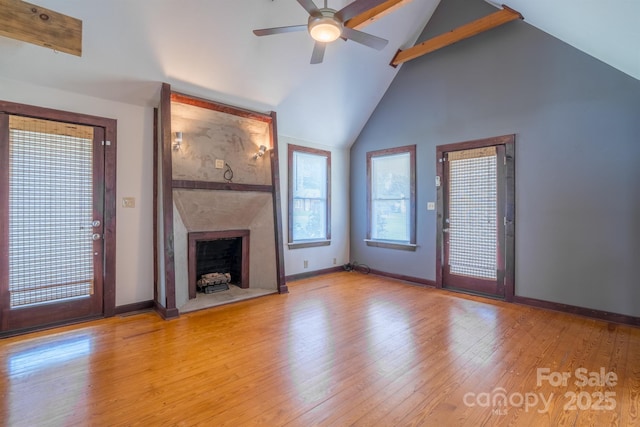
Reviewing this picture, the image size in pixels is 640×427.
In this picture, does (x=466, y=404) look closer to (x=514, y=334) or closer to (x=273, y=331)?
(x=514, y=334)

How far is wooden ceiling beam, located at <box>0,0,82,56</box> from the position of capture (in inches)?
103

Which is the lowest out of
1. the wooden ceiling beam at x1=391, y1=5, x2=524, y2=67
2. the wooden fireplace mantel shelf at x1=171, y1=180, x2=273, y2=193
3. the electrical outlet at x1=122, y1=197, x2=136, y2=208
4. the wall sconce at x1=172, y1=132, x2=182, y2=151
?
the electrical outlet at x1=122, y1=197, x2=136, y2=208

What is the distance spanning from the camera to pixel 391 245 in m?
5.48

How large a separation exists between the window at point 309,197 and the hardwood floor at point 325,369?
6.25ft

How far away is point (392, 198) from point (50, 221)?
15.8ft

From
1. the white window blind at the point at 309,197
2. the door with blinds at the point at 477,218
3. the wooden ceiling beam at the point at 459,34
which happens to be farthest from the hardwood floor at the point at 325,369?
the wooden ceiling beam at the point at 459,34

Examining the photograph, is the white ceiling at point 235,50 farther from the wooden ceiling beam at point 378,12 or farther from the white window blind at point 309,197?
the white window blind at point 309,197

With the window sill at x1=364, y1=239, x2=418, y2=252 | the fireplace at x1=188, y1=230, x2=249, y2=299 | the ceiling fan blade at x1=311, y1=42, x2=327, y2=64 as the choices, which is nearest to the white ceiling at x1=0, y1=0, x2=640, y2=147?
the ceiling fan blade at x1=311, y1=42, x2=327, y2=64

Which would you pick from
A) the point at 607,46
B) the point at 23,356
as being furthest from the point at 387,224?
the point at 23,356

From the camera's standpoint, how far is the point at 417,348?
2.75m

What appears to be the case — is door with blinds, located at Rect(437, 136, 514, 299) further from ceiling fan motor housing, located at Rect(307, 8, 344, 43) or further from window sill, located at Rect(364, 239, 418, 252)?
ceiling fan motor housing, located at Rect(307, 8, 344, 43)

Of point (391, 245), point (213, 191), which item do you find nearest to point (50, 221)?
point (213, 191)

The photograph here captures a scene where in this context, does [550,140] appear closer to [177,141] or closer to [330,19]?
[330,19]

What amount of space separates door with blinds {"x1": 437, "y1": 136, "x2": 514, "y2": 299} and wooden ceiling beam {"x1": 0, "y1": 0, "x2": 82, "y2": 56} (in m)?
4.76
